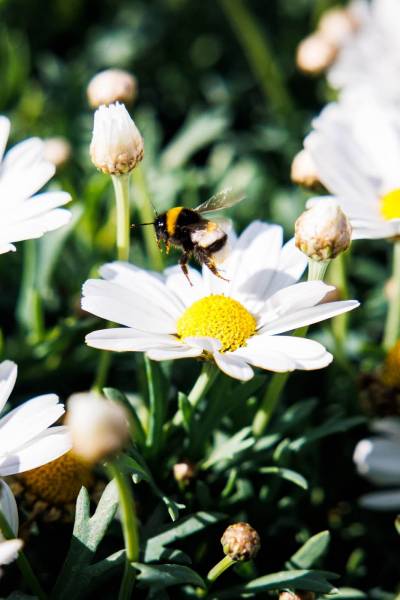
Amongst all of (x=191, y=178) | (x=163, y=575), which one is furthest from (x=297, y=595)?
(x=191, y=178)

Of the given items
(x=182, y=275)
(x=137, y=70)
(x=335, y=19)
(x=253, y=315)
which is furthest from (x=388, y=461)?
(x=137, y=70)

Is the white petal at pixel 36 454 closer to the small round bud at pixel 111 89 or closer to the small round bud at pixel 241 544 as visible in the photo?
the small round bud at pixel 241 544

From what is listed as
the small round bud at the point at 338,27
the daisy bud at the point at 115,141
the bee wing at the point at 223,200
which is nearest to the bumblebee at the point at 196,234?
the bee wing at the point at 223,200

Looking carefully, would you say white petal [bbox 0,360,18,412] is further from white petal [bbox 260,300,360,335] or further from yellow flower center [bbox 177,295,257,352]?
white petal [bbox 260,300,360,335]

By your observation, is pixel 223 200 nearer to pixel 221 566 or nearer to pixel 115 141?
pixel 115 141

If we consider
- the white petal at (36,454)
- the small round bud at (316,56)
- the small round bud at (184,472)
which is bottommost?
the small round bud at (184,472)
